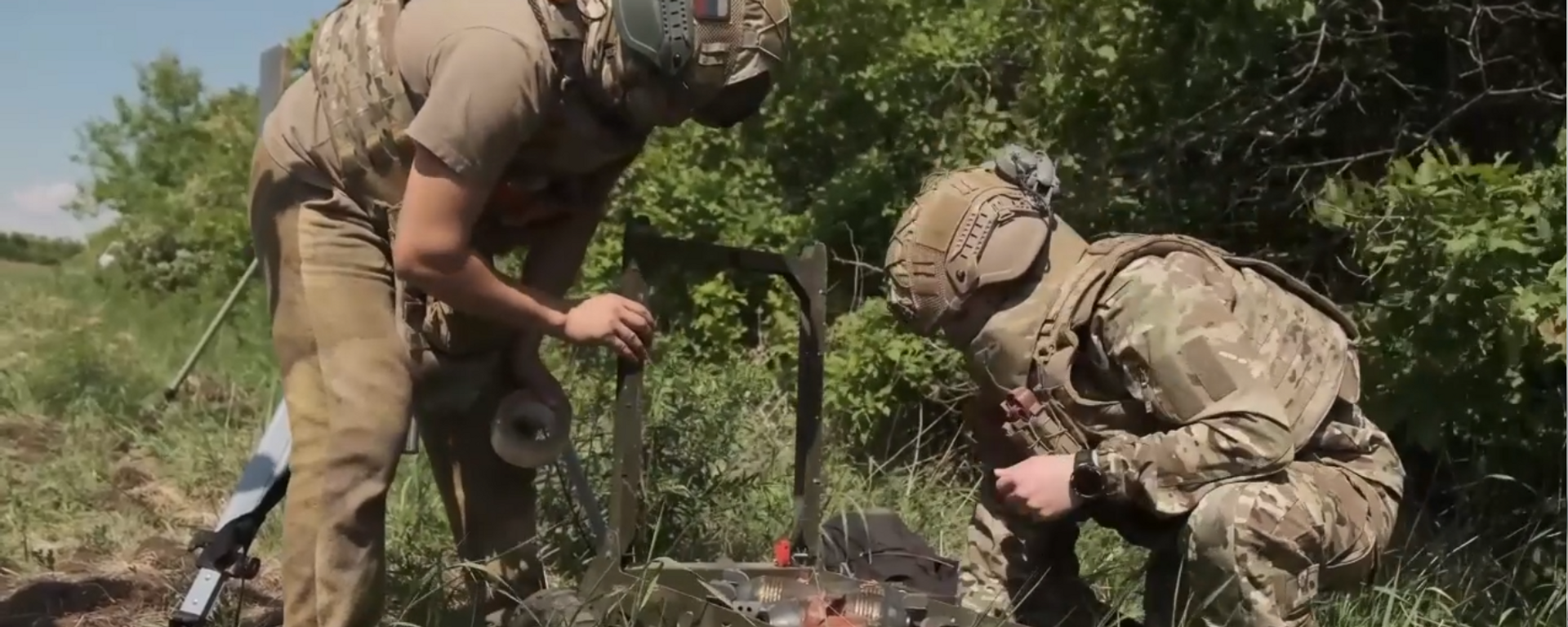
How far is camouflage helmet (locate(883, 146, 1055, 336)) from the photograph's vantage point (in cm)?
273

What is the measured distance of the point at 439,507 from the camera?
4609 mm

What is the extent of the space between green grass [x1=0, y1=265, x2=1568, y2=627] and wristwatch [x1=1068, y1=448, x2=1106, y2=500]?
2.44 ft

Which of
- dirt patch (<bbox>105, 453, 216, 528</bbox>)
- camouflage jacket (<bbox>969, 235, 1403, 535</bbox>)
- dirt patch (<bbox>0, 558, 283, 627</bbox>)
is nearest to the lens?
camouflage jacket (<bbox>969, 235, 1403, 535</bbox>)

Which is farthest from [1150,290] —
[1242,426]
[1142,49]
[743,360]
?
[743,360]

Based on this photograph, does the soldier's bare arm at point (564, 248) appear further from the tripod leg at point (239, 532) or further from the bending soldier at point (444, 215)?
the tripod leg at point (239, 532)

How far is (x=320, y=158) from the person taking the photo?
2867mm

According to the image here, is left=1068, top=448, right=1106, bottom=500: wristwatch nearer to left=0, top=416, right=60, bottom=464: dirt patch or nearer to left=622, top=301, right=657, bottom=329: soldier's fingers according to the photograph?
left=622, top=301, right=657, bottom=329: soldier's fingers

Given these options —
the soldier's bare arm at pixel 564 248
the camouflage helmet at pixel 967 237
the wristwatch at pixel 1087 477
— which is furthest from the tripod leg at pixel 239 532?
the wristwatch at pixel 1087 477

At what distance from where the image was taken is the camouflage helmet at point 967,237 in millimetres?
2729

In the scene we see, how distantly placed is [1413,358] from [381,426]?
2637 mm

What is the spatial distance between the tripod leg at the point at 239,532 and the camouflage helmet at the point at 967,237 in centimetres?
133

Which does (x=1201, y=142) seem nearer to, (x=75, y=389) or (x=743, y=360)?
(x=743, y=360)

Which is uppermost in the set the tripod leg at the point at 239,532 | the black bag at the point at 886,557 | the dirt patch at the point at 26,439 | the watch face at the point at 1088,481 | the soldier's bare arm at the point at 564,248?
the soldier's bare arm at the point at 564,248

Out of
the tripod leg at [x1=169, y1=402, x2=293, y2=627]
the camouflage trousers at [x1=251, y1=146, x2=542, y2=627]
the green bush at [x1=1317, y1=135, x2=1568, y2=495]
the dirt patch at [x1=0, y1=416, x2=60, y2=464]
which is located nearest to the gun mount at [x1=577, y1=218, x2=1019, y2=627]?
the camouflage trousers at [x1=251, y1=146, x2=542, y2=627]
